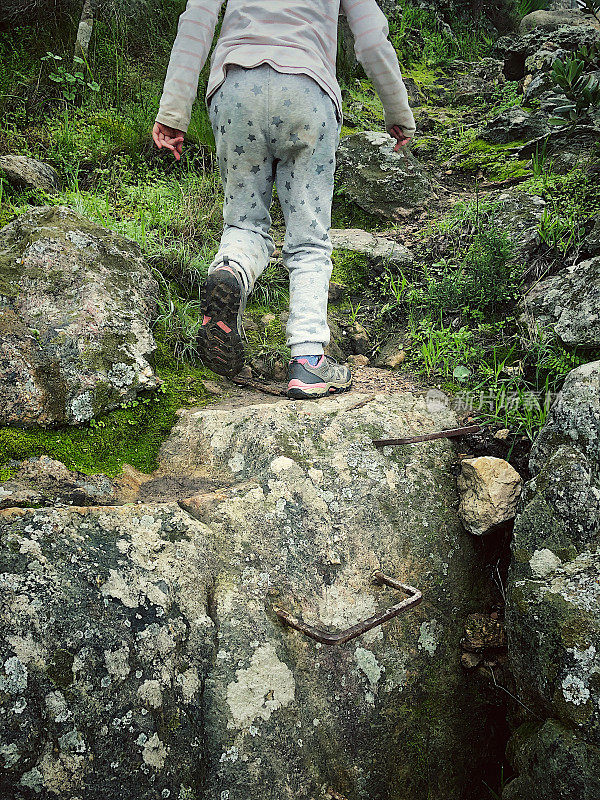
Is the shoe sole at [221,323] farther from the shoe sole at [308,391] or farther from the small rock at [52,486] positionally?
the small rock at [52,486]

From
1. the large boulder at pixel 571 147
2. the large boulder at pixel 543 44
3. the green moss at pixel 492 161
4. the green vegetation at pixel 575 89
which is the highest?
the large boulder at pixel 543 44

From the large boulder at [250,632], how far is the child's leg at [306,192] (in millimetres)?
545

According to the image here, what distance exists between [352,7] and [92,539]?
244 centimetres

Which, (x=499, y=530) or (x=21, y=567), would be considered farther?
(x=499, y=530)

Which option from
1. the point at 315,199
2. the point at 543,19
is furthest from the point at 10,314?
the point at 543,19

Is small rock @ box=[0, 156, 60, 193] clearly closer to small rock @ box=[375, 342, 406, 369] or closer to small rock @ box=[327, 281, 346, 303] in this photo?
small rock @ box=[327, 281, 346, 303]

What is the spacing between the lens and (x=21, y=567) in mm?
1325

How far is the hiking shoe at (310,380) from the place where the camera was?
7.86 feet

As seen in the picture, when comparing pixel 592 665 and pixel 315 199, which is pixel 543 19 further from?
pixel 592 665

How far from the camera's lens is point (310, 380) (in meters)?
2.41

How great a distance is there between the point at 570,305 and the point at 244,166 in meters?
1.50

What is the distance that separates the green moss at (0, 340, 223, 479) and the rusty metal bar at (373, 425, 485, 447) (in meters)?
0.78

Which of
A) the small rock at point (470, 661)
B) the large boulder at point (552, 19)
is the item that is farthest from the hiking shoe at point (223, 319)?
the large boulder at point (552, 19)

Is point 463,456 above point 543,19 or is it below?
below
